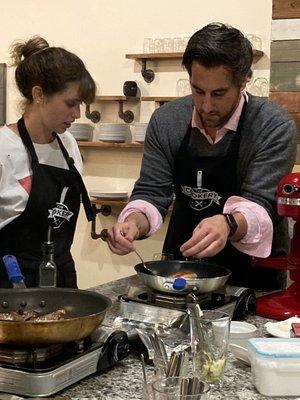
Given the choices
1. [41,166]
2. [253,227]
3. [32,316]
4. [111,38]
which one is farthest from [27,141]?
[111,38]

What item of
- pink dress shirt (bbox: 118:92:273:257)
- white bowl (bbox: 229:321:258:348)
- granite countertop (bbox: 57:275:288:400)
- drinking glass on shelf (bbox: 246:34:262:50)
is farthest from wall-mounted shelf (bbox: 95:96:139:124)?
granite countertop (bbox: 57:275:288:400)

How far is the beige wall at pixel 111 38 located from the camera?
3951mm

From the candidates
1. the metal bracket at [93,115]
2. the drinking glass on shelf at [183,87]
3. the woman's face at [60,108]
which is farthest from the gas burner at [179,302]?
the metal bracket at [93,115]

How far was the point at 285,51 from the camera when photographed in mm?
3385

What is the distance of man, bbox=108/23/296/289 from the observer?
1924mm

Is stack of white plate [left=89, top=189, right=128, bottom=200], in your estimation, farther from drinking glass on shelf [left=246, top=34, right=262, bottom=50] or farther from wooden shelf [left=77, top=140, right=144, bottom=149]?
drinking glass on shelf [left=246, top=34, right=262, bottom=50]

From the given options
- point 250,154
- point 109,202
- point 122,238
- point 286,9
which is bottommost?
point 109,202

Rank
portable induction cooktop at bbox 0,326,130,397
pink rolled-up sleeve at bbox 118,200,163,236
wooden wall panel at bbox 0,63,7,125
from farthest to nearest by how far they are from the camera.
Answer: wooden wall panel at bbox 0,63,7,125 < pink rolled-up sleeve at bbox 118,200,163,236 < portable induction cooktop at bbox 0,326,130,397

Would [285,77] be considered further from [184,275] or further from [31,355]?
[31,355]

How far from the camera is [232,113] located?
7.14 feet

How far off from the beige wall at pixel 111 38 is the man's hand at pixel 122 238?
6.91ft

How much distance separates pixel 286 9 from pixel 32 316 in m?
2.66

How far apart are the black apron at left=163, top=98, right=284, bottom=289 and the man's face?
0.35ft

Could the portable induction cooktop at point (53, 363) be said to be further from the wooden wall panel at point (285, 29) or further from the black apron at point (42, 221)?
the wooden wall panel at point (285, 29)
